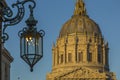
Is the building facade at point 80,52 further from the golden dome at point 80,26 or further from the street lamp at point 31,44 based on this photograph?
the street lamp at point 31,44

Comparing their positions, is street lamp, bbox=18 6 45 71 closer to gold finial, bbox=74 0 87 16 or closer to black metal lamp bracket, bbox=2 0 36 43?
black metal lamp bracket, bbox=2 0 36 43

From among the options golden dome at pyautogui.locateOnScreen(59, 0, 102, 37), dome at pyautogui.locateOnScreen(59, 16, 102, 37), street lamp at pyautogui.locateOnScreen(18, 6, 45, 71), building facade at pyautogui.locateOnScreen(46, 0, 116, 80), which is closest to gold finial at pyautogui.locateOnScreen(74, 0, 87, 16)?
building facade at pyautogui.locateOnScreen(46, 0, 116, 80)

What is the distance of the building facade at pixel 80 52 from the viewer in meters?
133

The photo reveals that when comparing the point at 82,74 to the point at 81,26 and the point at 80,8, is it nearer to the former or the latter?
the point at 81,26

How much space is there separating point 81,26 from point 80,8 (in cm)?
637

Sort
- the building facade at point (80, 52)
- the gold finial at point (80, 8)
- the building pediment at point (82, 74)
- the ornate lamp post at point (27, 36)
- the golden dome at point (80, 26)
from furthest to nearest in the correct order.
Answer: the gold finial at point (80, 8) → the golden dome at point (80, 26) → the building facade at point (80, 52) → the building pediment at point (82, 74) → the ornate lamp post at point (27, 36)

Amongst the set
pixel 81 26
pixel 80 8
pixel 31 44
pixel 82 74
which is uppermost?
pixel 80 8

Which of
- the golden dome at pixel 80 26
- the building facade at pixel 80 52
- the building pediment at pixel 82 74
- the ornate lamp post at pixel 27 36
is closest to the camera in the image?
the ornate lamp post at pixel 27 36

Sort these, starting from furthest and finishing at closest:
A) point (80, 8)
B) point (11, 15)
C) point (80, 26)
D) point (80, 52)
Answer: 1. point (80, 8)
2. point (80, 26)
3. point (80, 52)
4. point (11, 15)

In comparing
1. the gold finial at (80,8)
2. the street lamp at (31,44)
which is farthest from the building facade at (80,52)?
the street lamp at (31,44)

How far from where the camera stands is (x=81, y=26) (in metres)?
141

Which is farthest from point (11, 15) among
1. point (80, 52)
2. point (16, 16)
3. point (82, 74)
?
point (80, 52)

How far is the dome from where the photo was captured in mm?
141000

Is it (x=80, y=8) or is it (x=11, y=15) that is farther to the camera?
(x=80, y=8)
